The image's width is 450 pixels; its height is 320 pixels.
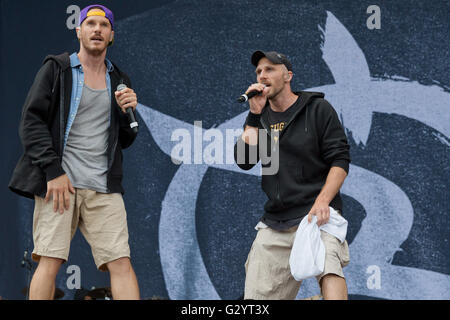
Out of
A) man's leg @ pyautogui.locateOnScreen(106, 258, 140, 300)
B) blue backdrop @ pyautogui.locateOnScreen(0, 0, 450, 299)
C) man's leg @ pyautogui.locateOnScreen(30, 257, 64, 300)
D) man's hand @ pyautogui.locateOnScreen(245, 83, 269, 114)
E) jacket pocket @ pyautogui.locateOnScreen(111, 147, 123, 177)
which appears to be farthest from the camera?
blue backdrop @ pyautogui.locateOnScreen(0, 0, 450, 299)

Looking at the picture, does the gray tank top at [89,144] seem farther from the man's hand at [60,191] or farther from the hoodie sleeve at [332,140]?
the hoodie sleeve at [332,140]

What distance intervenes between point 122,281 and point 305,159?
1.09 metres

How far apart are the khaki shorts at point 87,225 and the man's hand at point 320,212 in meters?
0.91

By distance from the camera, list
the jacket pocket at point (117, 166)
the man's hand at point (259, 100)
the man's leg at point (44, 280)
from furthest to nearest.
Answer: the man's hand at point (259, 100)
the jacket pocket at point (117, 166)
the man's leg at point (44, 280)

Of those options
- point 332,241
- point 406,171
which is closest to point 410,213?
point 406,171

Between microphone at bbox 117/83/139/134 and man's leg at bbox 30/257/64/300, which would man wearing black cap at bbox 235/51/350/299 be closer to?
microphone at bbox 117/83/139/134

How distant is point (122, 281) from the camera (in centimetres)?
312

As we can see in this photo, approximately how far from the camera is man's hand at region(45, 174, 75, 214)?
302 centimetres

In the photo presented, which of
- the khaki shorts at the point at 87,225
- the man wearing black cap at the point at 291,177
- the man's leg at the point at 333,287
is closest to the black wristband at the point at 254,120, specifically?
the man wearing black cap at the point at 291,177

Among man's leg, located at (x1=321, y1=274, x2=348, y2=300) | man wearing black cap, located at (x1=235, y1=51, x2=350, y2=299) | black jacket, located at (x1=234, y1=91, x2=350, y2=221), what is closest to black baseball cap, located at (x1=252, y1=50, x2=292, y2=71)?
man wearing black cap, located at (x1=235, y1=51, x2=350, y2=299)

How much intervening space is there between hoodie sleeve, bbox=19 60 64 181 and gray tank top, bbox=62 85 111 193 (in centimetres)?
11

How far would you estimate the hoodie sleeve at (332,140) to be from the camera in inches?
129
